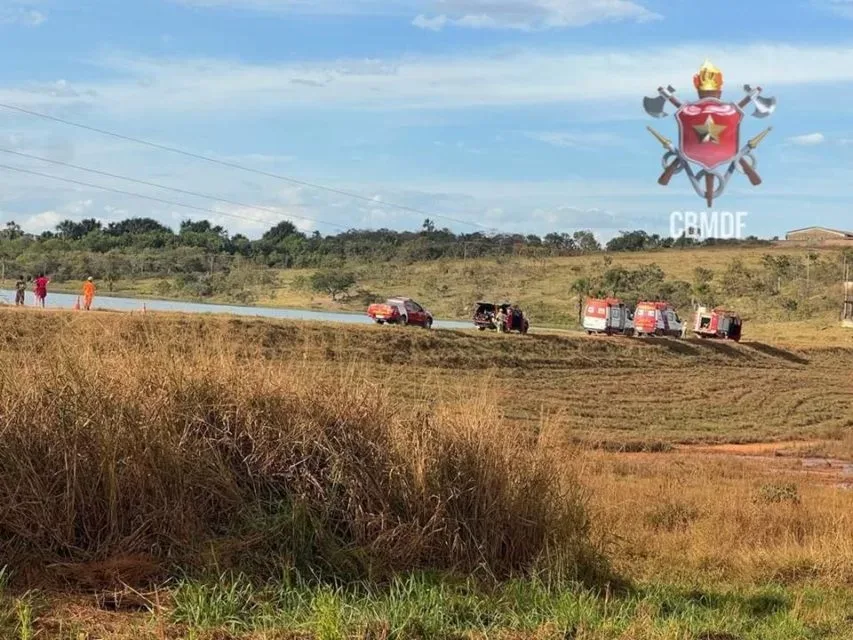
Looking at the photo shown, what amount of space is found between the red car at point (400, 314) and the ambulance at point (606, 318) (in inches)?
505

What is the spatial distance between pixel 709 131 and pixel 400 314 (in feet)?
77.7

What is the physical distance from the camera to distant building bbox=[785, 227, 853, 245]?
5743 inches

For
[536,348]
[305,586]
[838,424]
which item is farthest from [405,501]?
[536,348]

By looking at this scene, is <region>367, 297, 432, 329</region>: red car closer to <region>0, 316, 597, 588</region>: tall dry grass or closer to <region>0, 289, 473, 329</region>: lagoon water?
<region>0, 289, 473, 329</region>: lagoon water

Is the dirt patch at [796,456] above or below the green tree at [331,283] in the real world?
below

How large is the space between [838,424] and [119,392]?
37818mm

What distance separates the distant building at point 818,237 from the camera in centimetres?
14588

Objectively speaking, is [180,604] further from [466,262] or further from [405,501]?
[466,262]

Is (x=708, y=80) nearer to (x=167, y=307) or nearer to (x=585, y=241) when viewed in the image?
(x=167, y=307)

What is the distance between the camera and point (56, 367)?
25.8 ft

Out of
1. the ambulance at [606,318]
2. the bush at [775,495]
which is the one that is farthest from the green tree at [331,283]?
the bush at [775,495]

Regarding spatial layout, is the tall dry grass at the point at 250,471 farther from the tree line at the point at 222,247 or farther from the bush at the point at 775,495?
the tree line at the point at 222,247

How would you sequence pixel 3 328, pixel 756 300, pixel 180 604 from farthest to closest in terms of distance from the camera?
pixel 756 300 → pixel 3 328 → pixel 180 604

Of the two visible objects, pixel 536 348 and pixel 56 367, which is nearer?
pixel 56 367
